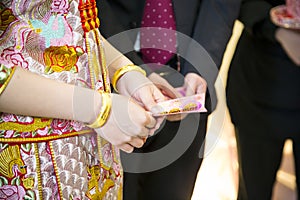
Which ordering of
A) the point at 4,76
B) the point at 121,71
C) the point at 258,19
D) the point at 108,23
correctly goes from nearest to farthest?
the point at 4,76, the point at 121,71, the point at 108,23, the point at 258,19

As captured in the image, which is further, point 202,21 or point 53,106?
point 202,21

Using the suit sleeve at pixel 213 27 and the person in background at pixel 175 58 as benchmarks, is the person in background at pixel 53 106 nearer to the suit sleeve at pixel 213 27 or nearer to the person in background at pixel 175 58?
the person in background at pixel 175 58

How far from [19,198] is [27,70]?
0.74 feet

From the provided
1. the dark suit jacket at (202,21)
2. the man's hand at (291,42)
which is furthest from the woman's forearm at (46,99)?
the man's hand at (291,42)

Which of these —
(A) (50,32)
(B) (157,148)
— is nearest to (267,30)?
(B) (157,148)

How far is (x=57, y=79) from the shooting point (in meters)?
0.84

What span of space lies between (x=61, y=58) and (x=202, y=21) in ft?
2.55

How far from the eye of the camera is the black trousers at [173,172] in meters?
1.53

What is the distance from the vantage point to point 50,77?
2.75 feet

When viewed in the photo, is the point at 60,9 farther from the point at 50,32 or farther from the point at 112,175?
the point at 112,175

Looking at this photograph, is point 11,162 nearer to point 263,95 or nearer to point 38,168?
point 38,168

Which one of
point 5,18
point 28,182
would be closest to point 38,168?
point 28,182

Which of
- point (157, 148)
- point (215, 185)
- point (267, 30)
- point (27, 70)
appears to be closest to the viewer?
point (27, 70)

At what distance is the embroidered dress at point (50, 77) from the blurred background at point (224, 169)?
121 centimetres
